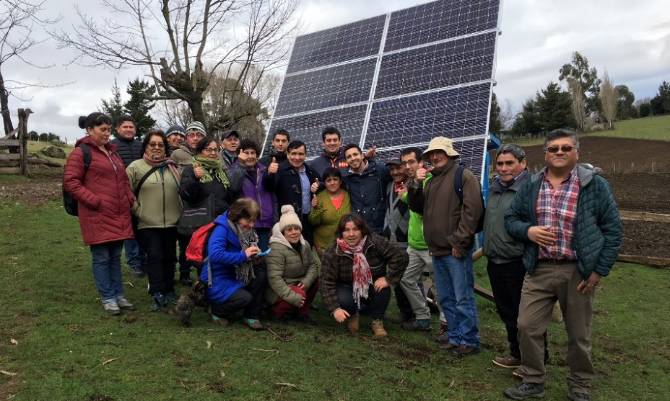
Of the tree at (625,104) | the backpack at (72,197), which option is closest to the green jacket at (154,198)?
the backpack at (72,197)

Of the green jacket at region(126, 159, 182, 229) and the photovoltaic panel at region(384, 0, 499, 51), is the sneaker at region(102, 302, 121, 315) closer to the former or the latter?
the green jacket at region(126, 159, 182, 229)

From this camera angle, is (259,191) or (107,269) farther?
(259,191)

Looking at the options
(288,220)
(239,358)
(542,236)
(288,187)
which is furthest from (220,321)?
(542,236)

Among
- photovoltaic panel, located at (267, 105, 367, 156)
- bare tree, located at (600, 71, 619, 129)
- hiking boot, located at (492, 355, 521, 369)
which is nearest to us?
hiking boot, located at (492, 355, 521, 369)

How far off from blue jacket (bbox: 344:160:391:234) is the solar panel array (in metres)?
1.91

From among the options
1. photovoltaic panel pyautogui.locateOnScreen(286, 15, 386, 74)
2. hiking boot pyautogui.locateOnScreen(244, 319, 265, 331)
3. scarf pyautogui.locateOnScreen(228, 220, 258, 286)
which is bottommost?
hiking boot pyautogui.locateOnScreen(244, 319, 265, 331)

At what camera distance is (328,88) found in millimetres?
10492

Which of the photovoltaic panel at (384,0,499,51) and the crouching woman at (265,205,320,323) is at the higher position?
the photovoltaic panel at (384,0,499,51)

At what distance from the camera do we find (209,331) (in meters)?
4.84

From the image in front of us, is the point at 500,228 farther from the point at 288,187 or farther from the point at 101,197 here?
the point at 101,197

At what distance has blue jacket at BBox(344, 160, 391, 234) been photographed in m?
5.84

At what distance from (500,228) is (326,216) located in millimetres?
2139

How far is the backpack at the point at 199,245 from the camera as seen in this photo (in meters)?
5.06

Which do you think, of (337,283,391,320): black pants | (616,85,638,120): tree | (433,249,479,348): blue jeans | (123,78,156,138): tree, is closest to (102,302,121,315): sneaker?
(337,283,391,320): black pants
